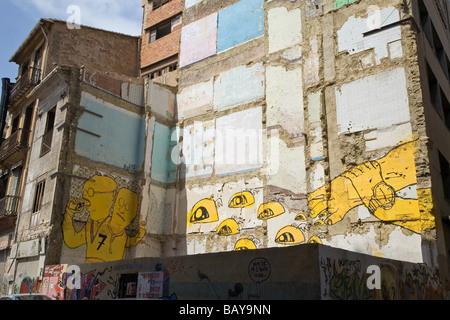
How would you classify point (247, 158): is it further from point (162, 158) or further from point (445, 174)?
point (445, 174)

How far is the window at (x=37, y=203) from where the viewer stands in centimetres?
1423

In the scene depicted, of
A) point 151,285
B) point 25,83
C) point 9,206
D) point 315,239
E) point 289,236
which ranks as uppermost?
point 25,83

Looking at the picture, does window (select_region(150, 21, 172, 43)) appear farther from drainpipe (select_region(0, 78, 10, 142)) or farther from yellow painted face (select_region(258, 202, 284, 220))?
yellow painted face (select_region(258, 202, 284, 220))

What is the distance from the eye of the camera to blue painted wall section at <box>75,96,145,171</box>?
1473 centimetres

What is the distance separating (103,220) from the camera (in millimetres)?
14328

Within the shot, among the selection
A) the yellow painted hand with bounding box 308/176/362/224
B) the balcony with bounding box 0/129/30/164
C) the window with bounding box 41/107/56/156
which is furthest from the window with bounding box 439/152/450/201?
the balcony with bounding box 0/129/30/164

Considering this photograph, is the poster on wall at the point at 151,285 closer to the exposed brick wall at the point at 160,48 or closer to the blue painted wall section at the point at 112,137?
the blue painted wall section at the point at 112,137

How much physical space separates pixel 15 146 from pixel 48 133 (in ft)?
8.96

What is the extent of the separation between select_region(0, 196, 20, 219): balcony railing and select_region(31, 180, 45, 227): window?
2047 millimetres

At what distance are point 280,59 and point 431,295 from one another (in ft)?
28.5

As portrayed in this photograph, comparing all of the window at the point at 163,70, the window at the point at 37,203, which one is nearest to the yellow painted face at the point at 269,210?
the window at the point at 37,203

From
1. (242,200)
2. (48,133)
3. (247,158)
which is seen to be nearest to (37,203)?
(48,133)

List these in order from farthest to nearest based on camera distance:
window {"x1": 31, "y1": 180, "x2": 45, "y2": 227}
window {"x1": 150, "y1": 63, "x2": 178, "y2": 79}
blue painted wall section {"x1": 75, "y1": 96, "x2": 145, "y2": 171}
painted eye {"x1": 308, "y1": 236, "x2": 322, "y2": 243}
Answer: window {"x1": 150, "y1": 63, "x2": 178, "y2": 79} → blue painted wall section {"x1": 75, "y1": 96, "x2": 145, "y2": 171} → window {"x1": 31, "y1": 180, "x2": 45, "y2": 227} → painted eye {"x1": 308, "y1": 236, "x2": 322, "y2": 243}

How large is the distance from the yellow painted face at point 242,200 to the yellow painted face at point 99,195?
13.7 ft
